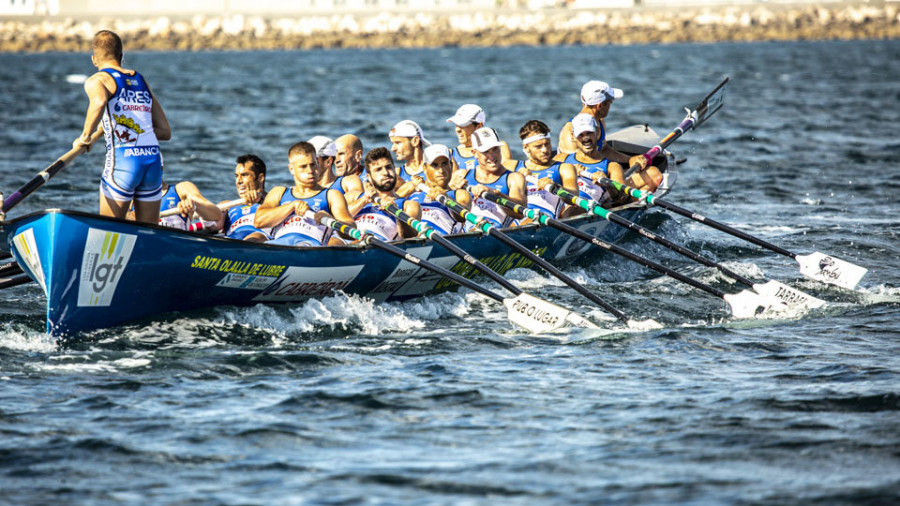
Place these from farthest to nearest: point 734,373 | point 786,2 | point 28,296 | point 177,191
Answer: point 786,2 < point 28,296 < point 177,191 < point 734,373

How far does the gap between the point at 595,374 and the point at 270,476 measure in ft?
9.80

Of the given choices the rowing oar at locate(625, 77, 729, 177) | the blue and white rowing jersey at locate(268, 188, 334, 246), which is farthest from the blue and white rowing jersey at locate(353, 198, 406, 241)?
the rowing oar at locate(625, 77, 729, 177)

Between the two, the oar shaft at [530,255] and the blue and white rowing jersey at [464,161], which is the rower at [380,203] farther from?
the blue and white rowing jersey at [464,161]

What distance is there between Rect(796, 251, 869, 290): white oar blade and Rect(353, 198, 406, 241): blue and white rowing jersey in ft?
15.1

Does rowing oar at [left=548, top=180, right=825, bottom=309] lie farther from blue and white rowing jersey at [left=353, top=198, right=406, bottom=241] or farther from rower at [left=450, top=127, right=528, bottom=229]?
blue and white rowing jersey at [left=353, top=198, right=406, bottom=241]

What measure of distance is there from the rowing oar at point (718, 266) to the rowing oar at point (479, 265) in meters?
Answer: 1.90

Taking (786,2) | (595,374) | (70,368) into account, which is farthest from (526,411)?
(786,2)

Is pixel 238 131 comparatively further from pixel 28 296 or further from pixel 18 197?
pixel 18 197

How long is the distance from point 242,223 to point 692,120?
7.57 meters

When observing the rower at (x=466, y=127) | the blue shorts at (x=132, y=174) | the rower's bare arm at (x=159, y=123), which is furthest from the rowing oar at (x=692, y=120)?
the blue shorts at (x=132, y=174)

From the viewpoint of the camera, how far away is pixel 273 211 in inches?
394

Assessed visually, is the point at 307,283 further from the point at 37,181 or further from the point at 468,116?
the point at 468,116

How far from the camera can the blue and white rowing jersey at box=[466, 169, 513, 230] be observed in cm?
1160

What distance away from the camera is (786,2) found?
90.1 meters
